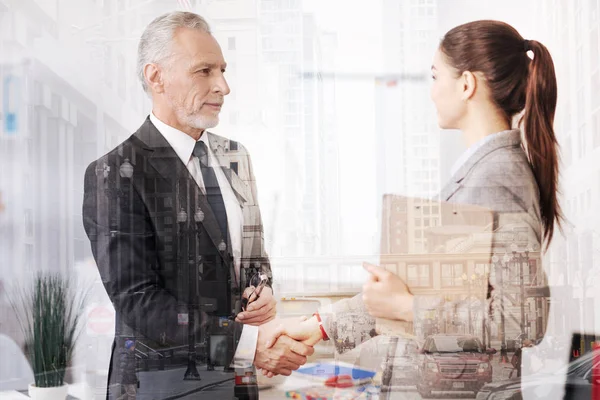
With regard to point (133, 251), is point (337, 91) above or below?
above

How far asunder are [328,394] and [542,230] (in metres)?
1.11

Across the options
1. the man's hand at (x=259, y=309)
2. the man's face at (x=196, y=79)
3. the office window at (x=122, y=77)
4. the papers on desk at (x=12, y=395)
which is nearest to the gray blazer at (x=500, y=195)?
the man's hand at (x=259, y=309)

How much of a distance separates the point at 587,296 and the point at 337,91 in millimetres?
1302

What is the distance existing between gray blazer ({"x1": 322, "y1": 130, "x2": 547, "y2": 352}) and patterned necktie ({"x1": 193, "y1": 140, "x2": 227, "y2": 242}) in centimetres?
87

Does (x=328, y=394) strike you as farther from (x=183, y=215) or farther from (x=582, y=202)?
(x=582, y=202)

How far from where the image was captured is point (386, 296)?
9.39 feet

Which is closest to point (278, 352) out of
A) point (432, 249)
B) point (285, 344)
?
point (285, 344)

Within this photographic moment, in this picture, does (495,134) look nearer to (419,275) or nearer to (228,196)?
(419,275)

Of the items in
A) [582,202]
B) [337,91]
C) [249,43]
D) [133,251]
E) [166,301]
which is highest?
[249,43]

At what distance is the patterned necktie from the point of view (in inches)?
116

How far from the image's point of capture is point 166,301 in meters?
2.92

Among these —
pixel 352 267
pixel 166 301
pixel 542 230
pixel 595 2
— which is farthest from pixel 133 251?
pixel 595 2

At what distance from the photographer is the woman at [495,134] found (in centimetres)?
281

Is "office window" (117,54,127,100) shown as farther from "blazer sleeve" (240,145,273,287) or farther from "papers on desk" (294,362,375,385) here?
"papers on desk" (294,362,375,385)
